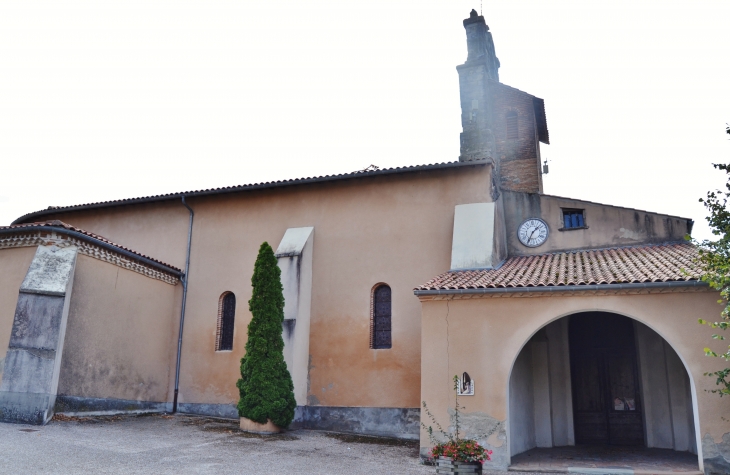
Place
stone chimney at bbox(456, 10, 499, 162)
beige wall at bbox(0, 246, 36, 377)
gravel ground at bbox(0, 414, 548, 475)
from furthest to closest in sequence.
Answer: stone chimney at bbox(456, 10, 499, 162) → beige wall at bbox(0, 246, 36, 377) → gravel ground at bbox(0, 414, 548, 475)

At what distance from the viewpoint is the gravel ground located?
31.1 ft

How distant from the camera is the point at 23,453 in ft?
32.0

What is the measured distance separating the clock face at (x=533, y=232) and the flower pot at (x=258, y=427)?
875 centimetres

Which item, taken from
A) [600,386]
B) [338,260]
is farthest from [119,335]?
[600,386]

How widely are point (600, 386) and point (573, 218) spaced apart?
4.79m

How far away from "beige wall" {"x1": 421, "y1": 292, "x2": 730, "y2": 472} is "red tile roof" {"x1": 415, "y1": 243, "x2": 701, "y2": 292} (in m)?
0.33

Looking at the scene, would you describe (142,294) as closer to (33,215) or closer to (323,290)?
(323,290)

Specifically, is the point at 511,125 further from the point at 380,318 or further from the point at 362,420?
the point at 362,420

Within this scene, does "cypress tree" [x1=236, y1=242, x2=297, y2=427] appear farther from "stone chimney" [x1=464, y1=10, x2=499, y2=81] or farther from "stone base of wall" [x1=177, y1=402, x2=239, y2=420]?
"stone chimney" [x1=464, y1=10, x2=499, y2=81]

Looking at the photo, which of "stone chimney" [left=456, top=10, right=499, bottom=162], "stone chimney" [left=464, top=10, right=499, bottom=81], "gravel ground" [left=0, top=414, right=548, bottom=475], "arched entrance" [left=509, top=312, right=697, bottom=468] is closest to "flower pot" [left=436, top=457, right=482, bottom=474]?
"gravel ground" [left=0, top=414, right=548, bottom=475]

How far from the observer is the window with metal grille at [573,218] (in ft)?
54.9

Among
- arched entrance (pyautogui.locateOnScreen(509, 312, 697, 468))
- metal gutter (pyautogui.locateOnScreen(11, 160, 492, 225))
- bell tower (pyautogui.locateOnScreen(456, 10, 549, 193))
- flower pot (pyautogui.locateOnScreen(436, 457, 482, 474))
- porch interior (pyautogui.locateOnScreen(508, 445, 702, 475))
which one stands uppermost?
bell tower (pyautogui.locateOnScreen(456, 10, 549, 193))

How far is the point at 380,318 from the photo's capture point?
1565 centimetres

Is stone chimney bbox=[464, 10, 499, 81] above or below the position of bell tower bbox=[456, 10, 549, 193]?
above
